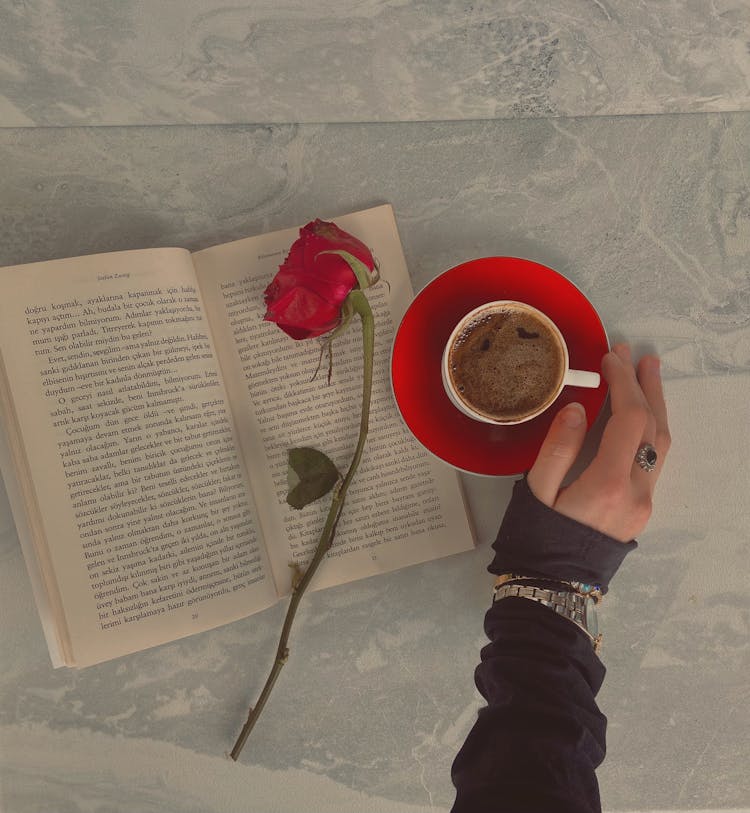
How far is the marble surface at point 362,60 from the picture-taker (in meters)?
0.74

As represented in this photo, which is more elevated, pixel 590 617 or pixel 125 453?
pixel 125 453

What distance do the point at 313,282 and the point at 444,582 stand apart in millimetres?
365

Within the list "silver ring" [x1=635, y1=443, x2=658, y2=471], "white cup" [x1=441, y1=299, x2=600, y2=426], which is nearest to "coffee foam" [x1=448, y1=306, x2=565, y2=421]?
"white cup" [x1=441, y1=299, x2=600, y2=426]

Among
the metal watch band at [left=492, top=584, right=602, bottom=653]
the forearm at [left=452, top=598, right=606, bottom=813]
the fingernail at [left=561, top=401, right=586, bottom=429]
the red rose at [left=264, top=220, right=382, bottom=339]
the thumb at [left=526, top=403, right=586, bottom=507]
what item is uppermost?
the red rose at [left=264, top=220, right=382, bottom=339]

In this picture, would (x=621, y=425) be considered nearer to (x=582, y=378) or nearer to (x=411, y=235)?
(x=582, y=378)

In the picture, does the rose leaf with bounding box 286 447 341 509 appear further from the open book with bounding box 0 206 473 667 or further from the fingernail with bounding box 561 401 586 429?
the fingernail with bounding box 561 401 586 429

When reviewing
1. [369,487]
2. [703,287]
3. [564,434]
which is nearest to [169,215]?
[369,487]

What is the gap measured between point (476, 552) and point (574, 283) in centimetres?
32

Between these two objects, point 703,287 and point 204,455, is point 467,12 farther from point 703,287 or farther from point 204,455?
point 204,455

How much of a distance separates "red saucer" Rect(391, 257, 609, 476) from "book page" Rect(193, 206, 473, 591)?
4 cm

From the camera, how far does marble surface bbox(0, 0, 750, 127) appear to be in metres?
0.74

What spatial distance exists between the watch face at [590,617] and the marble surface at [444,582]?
87 millimetres

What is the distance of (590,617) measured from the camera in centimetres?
70

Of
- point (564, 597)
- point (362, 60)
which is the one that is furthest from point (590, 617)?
point (362, 60)
